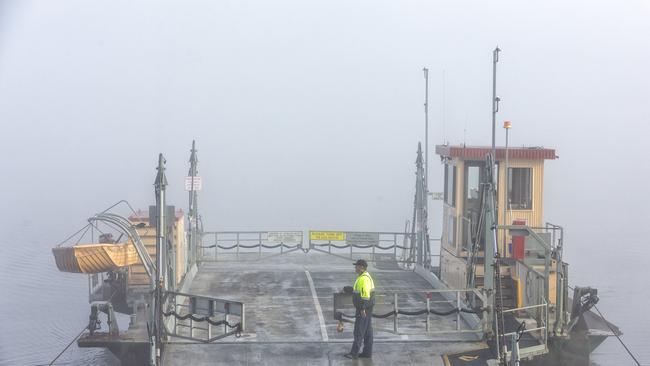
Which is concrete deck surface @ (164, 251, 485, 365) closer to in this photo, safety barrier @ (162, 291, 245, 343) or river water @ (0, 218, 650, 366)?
safety barrier @ (162, 291, 245, 343)

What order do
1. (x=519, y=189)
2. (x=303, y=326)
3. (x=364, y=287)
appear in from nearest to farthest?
(x=364, y=287) < (x=303, y=326) < (x=519, y=189)

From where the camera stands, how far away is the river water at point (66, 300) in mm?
23375

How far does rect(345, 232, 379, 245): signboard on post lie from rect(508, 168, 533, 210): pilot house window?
6.61 metres

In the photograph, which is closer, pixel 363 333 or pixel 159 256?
pixel 363 333

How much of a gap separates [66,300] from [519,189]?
853 inches

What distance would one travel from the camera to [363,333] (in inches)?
488

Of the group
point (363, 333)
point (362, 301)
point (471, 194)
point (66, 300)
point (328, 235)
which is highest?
point (471, 194)

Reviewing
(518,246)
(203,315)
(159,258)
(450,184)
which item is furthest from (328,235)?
(159,258)

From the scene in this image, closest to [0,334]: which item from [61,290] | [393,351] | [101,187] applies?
[61,290]

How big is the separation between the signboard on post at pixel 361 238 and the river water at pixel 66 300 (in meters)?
6.96

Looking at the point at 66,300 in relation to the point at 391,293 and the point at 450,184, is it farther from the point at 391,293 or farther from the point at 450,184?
the point at 450,184

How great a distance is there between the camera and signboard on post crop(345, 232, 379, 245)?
23.9 meters

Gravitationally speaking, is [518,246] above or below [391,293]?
above

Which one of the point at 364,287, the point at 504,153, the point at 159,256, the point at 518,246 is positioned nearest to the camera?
the point at 364,287
